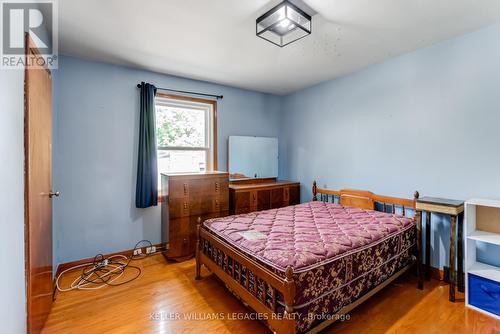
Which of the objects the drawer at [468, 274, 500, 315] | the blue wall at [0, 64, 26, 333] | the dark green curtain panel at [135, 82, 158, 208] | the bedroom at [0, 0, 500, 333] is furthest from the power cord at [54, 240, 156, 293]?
the drawer at [468, 274, 500, 315]

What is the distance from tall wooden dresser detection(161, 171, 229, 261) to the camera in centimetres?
307

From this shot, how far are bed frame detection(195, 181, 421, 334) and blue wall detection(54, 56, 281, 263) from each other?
4.36 ft

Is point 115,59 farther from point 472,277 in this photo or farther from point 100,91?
point 472,277

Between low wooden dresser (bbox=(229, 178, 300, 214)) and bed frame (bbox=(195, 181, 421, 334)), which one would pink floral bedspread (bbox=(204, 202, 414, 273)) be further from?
low wooden dresser (bbox=(229, 178, 300, 214))

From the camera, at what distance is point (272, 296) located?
1.59 metres

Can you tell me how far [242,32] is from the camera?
2344mm

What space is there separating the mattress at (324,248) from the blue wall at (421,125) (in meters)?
0.62

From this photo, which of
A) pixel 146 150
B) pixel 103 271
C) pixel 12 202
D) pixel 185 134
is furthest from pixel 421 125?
pixel 103 271

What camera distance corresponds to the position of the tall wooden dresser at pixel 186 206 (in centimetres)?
307

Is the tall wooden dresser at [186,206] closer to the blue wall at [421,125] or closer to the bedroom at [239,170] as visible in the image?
the bedroom at [239,170]

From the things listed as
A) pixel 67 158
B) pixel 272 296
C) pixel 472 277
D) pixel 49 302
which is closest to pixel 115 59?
pixel 67 158

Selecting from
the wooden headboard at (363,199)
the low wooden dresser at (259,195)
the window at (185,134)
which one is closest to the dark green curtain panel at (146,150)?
the window at (185,134)

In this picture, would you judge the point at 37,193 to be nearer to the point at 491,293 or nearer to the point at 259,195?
the point at 259,195

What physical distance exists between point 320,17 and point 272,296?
2.30m
